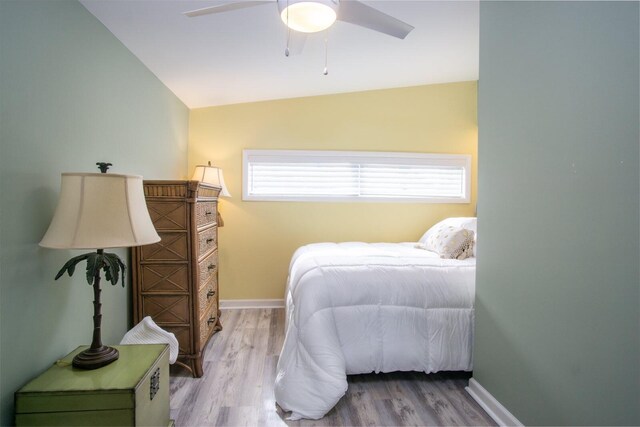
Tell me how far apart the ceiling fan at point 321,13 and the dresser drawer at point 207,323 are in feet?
6.40

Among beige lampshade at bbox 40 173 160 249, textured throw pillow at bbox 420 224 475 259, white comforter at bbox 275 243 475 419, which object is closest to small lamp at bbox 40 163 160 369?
beige lampshade at bbox 40 173 160 249

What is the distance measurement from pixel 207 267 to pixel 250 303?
125 centimetres

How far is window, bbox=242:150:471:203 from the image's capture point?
357 centimetres

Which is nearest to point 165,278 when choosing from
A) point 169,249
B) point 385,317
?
point 169,249

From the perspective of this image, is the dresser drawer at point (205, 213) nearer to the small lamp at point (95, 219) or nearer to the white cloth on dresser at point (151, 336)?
the white cloth on dresser at point (151, 336)

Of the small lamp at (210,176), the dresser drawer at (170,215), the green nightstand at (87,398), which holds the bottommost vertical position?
the green nightstand at (87,398)

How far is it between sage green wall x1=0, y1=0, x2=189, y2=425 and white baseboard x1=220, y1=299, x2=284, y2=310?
147 cm

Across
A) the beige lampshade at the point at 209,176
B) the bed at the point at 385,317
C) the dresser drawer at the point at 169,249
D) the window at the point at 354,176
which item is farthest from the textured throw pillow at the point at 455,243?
the beige lampshade at the point at 209,176

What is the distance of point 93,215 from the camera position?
1.22 m

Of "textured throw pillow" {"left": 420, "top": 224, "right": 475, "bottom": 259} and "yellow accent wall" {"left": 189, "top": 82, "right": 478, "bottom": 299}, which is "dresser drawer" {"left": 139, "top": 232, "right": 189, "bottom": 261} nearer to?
"yellow accent wall" {"left": 189, "top": 82, "right": 478, "bottom": 299}

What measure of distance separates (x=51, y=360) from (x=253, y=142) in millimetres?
2612

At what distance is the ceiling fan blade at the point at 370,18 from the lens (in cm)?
150

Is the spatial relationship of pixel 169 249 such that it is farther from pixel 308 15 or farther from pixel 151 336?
pixel 308 15

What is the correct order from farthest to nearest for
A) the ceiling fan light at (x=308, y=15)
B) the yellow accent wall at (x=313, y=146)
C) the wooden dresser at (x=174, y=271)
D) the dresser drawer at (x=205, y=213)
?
the yellow accent wall at (x=313, y=146) < the dresser drawer at (x=205, y=213) < the wooden dresser at (x=174, y=271) < the ceiling fan light at (x=308, y=15)
